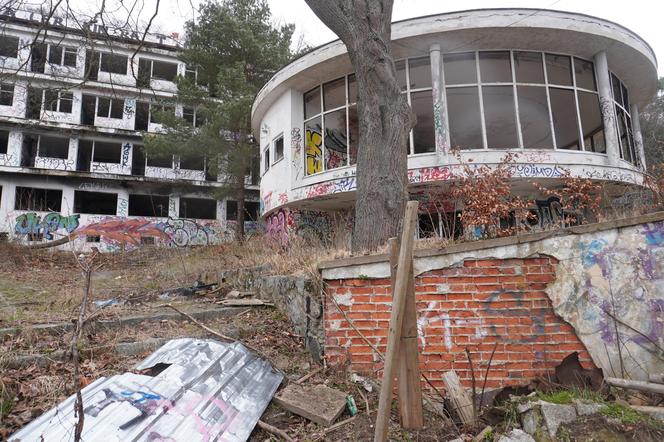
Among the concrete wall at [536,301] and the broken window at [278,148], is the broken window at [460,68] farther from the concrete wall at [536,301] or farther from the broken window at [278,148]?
the concrete wall at [536,301]

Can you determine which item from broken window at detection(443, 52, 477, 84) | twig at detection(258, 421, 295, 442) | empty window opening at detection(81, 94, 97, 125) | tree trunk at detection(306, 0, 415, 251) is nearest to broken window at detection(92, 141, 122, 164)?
empty window opening at detection(81, 94, 97, 125)

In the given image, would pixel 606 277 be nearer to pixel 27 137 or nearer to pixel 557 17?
pixel 557 17

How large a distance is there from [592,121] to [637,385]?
1167cm

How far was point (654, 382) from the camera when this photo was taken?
2.88 meters

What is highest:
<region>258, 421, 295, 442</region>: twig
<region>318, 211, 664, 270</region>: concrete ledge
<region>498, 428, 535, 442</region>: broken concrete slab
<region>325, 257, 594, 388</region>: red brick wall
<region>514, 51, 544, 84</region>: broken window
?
<region>514, 51, 544, 84</region>: broken window

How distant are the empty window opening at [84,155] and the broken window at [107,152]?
1.19ft

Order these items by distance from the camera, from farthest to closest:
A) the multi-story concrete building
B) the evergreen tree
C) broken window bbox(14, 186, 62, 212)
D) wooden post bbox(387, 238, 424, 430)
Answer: broken window bbox(14, 186, 62, 212)
the multi-story concrete building
the evergreen tree
wooden post bbox(387, 238, 424, 430)

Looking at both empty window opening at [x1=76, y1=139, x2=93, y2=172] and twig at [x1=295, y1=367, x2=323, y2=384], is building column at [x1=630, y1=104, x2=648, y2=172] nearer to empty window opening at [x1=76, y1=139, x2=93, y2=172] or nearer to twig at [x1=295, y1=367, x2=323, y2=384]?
twig at [x1=295, y1=367, x2=323, y2=384]

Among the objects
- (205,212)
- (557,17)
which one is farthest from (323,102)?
(205,212)

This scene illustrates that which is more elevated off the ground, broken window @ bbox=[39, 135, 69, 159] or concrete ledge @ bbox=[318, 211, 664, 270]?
broken window @ bbox=[39, 135, 69, 159]

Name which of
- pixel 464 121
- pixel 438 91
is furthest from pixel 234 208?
pixel 438 91

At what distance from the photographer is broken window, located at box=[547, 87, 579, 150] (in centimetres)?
1078

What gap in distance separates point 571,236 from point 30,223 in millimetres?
24514

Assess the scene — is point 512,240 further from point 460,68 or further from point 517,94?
point 517,94
